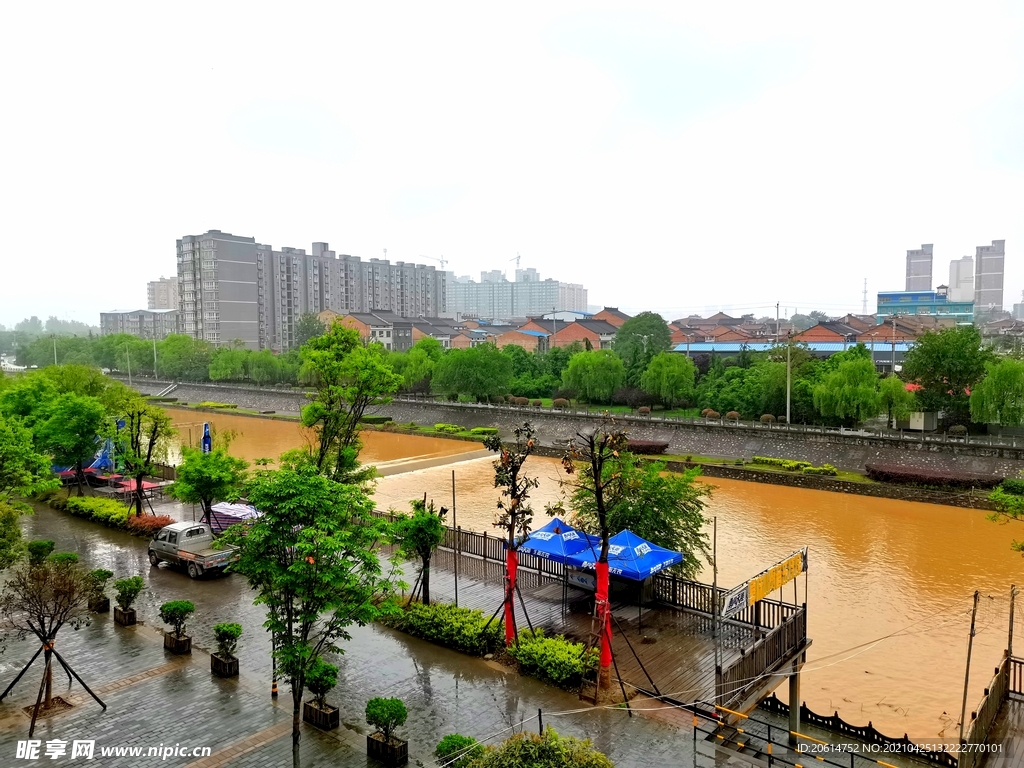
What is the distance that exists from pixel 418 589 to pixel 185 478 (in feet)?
25.3

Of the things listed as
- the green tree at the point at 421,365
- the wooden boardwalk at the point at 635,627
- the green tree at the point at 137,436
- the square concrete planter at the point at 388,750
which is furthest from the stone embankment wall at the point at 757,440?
the green tree at the point at 137,436

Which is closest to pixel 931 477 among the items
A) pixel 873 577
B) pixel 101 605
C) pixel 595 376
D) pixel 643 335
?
pixel 873 577

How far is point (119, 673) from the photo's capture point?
36.2ft

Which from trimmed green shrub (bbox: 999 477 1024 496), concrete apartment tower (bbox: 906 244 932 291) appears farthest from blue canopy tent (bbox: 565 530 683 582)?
concrete apartment tower (bbox: 906 244 932 291)

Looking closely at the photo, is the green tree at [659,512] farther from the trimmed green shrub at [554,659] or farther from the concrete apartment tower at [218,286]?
the concrete apartment tower at [218,286]

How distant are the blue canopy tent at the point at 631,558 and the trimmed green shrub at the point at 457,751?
4.54 meters

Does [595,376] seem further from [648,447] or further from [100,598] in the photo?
[100,598]

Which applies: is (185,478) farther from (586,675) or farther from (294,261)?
(294,261)

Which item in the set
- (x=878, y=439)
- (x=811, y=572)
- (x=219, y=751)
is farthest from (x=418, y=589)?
(x=878, y=439)

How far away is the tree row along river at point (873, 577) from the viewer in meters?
11.8

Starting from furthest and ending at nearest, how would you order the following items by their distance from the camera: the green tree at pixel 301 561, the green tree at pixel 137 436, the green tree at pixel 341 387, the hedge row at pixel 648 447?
the hedge row at pixel 648 447, the green tree at pixel 137 436, the green tree at pixel 341 387, the green tree at pixel 301 561

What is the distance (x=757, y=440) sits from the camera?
35.3 m

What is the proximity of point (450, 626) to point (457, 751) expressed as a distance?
410 centimetres

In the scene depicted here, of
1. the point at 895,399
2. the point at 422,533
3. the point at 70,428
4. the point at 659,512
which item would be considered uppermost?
the point at 895,399
